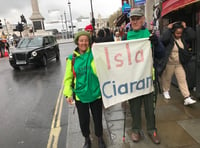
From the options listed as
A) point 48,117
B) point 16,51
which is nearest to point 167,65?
point 48,117

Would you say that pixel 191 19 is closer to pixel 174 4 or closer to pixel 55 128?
pixel 174 4

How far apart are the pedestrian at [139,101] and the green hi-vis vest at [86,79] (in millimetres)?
657

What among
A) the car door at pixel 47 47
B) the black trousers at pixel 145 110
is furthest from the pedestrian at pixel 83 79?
the car door at pixel 47 47

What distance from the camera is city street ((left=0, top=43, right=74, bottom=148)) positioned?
3.79m

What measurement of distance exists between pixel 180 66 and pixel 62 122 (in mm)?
2824

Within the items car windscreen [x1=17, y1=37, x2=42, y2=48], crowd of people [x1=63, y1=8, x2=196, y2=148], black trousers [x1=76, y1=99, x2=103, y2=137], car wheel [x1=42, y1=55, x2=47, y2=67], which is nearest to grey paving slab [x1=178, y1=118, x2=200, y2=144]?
crowd of people [x1=63, y1=8, x2=196, y2=148]

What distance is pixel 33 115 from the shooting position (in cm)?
502

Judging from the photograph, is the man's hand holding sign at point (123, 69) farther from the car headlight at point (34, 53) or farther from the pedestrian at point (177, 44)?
the car headlight at point (34, 53)

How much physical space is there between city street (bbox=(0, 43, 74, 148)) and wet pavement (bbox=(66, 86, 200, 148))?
315 millimetres

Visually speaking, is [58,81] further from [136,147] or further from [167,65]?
[136,147]

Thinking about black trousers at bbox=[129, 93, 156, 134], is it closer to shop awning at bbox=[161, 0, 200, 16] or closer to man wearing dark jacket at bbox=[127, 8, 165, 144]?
man wearing dark jacket at bbox=[127, 8, 165, 144]

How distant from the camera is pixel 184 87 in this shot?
14.3ft

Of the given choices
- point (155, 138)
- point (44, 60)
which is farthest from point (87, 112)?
A: point (44, 60)

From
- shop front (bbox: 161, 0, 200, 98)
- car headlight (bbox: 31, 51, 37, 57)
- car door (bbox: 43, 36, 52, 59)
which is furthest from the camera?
car door (bbox: 43, 36, 52, 59)
